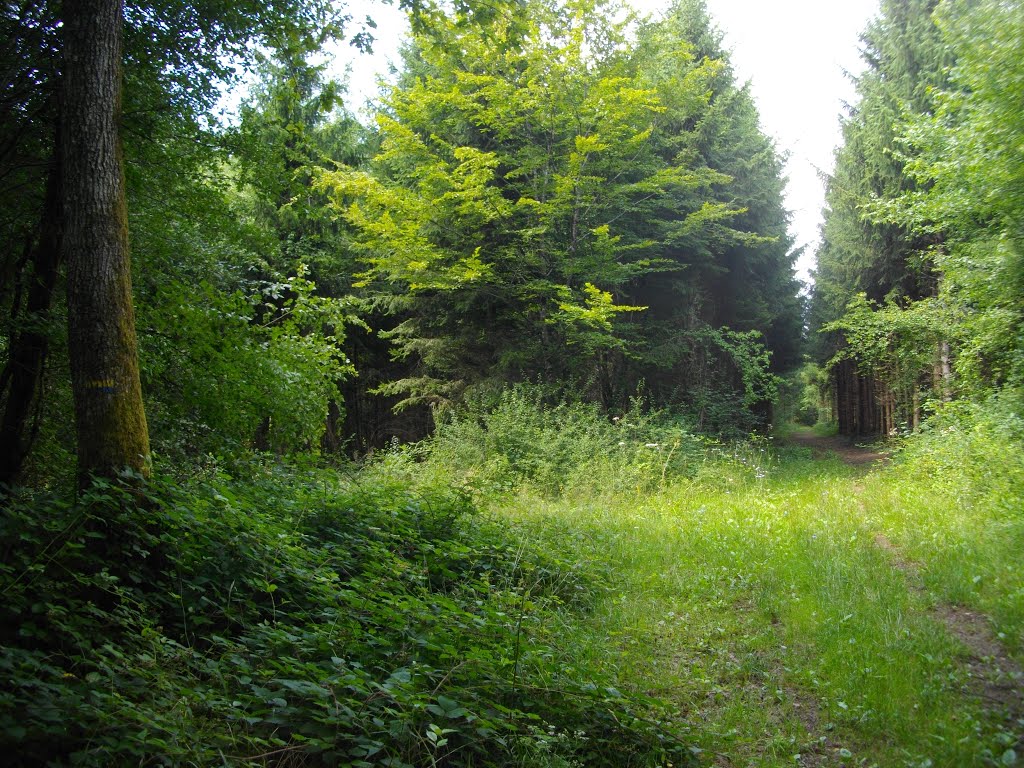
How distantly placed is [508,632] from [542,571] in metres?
1.96

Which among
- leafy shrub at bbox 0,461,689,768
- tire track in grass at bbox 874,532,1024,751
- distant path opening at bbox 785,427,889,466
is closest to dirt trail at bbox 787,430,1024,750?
tire track in grass at bbox 874,532,1024,751

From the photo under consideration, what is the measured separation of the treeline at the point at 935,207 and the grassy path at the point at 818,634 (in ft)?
14.6

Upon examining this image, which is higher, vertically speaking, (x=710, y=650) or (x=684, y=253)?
(x=684, y=253)

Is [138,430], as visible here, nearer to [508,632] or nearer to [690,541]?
[508,632]

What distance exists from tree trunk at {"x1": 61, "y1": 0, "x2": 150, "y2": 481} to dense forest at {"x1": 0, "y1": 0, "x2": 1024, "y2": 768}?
18 millimetres

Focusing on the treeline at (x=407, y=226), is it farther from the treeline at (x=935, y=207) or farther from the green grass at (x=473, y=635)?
the treeline at (x=935, y=207)

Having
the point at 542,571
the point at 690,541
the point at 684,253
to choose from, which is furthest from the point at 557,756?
the point at 684,253

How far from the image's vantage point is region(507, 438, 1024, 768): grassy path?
3.68 metres

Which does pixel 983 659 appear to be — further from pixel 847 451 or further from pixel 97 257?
pixel 847 451

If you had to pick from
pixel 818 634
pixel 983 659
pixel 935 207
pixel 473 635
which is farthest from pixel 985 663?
pixel 935 207

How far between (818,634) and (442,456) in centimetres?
Result: 922

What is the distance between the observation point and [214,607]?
3.93 metres

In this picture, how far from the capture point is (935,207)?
10.9m

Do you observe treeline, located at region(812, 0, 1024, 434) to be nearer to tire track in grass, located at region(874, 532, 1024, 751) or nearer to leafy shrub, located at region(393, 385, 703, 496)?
leafy shrub, located at region(393, 385, 703, 496)
